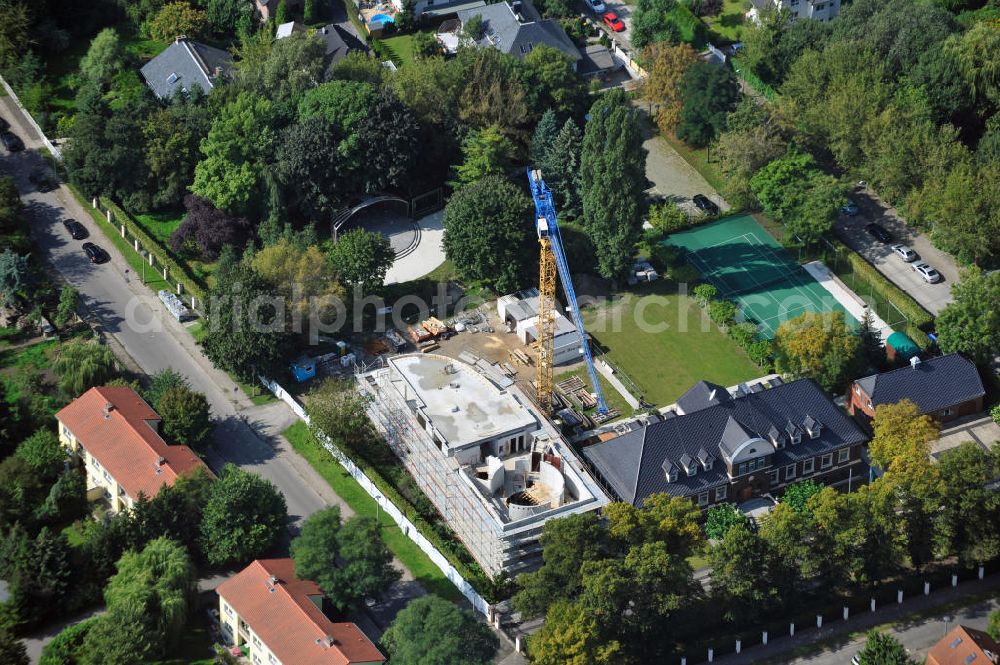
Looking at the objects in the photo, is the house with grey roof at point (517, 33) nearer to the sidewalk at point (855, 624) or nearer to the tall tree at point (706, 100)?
the tall tree at point (706, 100)

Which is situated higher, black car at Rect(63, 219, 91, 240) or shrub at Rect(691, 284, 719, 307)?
black car at Rect(63, 219, 91, 240)

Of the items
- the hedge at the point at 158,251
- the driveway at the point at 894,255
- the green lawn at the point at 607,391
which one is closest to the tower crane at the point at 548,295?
the green lawn at the point at 607,391

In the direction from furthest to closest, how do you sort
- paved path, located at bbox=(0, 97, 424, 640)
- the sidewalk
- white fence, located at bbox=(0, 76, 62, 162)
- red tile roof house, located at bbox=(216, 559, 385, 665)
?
white fence, located at bbox=(0, 76, 62, 162)
paved path, located at bbox=(0, 97, 424, 640)
the sidewalk
red tile roof house, located at bbox=(216, 559, 385, 665)

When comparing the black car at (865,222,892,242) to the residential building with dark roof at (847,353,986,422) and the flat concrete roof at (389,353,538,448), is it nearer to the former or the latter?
the residential building with dark roof at (847,353,986,422)

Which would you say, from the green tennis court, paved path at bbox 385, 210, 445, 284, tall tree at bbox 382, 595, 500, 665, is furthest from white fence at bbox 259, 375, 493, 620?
the green tennis court

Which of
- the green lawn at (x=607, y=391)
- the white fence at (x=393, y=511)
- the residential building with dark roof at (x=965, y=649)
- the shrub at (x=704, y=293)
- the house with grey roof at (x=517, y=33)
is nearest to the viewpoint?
the residential building with dark roof at (x=965, y=649)

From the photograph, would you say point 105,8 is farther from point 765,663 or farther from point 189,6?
point 765,663

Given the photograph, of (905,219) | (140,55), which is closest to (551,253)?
(905,219)
